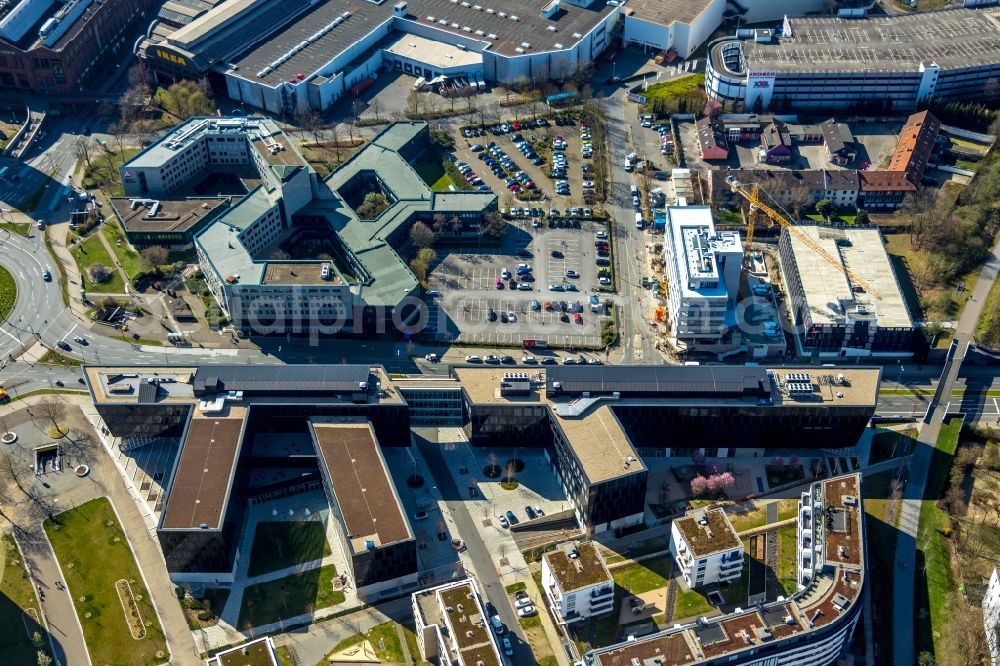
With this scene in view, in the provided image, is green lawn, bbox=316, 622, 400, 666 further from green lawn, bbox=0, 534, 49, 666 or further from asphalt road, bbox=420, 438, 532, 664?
green lawn, bbox=0, 534, 49, 666

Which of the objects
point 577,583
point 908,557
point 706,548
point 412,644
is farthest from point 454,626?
point 908,557

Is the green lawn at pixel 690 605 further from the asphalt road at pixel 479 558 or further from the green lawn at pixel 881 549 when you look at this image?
the green lawn at pixel 881 549

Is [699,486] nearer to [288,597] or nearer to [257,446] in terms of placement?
[288,597]

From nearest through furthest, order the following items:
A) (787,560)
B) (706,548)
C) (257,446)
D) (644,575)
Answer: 1. (706,548)
2. (644,575)
3. (787,560)
4. (257,446)

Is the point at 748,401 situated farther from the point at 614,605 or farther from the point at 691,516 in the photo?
the point at 614,605

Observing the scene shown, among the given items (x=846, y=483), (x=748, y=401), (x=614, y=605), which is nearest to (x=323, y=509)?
(x=614, y=605)

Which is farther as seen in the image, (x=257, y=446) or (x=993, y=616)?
(x=257, y=446)

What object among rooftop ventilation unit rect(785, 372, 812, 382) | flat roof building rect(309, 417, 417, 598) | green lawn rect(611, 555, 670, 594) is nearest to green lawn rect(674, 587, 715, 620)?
green lawn rect(611, 555, 670, 594)
